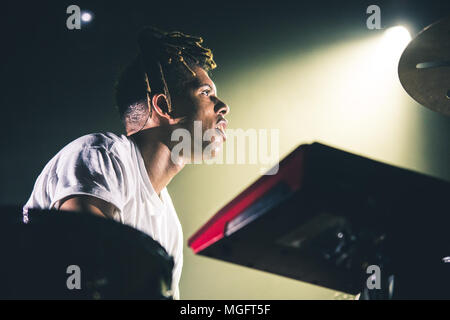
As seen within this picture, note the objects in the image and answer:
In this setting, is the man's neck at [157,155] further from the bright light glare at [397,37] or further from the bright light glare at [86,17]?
the bright light glare at [397,37]

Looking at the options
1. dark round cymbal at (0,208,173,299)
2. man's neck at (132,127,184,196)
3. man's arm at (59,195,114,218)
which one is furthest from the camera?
man's neck at (132,127,184,196)

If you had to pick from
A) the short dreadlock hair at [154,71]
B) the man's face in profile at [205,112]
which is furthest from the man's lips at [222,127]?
the short dreadlock hair at [154,71]

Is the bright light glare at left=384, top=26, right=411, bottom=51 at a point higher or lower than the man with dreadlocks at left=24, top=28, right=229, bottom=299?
higher

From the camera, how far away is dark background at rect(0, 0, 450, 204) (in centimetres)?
207

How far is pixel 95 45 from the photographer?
2320 mm

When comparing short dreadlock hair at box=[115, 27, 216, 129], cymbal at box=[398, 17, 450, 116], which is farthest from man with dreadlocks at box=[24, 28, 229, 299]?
cymbal at box=[398, 17, 450, 116]

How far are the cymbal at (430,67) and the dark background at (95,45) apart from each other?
118cm

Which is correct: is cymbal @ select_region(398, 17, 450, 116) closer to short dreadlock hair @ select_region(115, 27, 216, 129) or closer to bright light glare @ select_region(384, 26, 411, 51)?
short dreadlock hair @ select_region(115, 27, 216, 129)

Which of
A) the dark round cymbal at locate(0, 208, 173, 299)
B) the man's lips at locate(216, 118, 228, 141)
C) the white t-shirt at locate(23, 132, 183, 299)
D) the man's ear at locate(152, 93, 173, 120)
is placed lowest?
the dark round cymbal at locate(0, 208, 173, 299)

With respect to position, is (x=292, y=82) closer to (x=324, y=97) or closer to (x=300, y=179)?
(x=324, y=97)

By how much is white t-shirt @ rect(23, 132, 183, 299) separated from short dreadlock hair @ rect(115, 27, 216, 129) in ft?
1.15

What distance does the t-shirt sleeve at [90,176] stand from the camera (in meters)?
1.12
